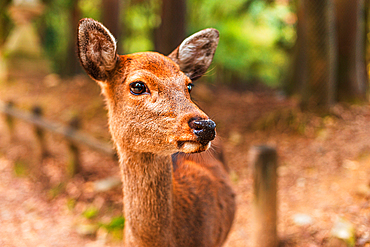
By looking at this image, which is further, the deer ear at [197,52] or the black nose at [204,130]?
the deer ear at [197,52]

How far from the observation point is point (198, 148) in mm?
1802

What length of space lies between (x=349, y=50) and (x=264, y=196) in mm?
5561

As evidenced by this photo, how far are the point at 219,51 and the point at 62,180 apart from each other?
30.8 feet

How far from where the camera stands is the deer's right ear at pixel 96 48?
6.50 feet

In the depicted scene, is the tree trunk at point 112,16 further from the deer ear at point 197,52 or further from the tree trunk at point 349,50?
the deer ear at point 197,52

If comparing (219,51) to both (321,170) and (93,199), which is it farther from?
(93,199)

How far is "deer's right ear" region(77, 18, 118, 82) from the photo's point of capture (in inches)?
78.0

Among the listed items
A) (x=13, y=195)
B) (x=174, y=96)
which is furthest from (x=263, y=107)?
(x=174, y=96)

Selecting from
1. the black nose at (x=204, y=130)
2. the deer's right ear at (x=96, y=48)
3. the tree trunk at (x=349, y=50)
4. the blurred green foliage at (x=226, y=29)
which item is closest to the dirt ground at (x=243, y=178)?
the tree trunk at (x=349, y=50)

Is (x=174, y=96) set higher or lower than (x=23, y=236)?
higher

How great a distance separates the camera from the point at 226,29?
13.2 metres

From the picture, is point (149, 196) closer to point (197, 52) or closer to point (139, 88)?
point (139, 88)

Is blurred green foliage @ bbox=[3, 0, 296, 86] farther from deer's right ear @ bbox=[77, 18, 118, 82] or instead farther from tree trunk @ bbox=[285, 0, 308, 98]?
deer's right ear @ bbox=[77, 18, 118, 82]

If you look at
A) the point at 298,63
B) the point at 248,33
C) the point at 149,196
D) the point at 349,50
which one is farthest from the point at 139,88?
the point at 248,33
